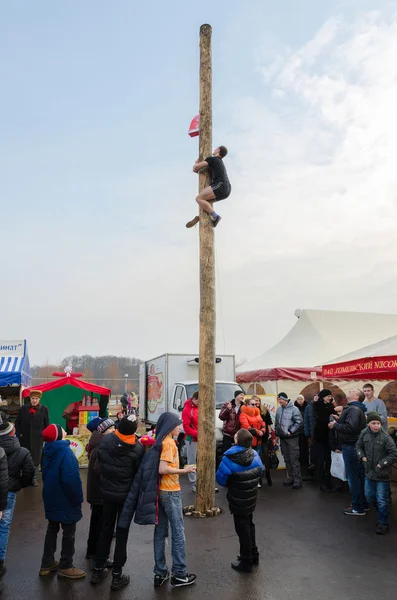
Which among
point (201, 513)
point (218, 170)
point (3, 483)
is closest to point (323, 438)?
point (201, 513)

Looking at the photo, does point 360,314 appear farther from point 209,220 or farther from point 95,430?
point 95,430

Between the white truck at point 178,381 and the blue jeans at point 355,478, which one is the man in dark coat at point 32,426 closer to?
the white truck at point 178,381

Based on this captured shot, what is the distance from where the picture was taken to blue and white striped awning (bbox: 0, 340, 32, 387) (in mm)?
12250

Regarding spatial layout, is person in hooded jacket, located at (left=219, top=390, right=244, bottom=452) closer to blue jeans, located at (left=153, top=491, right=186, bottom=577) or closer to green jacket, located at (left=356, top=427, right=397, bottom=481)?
green jacket, located at (left=356, top=427, right=397, bottom=481)

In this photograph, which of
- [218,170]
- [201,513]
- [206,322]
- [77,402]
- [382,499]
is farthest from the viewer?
[77,402]

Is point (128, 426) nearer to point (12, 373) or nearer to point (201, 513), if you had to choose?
point (201, 513)

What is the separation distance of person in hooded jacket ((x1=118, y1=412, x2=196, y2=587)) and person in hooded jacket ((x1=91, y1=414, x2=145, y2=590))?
0.32 ft

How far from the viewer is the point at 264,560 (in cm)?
525

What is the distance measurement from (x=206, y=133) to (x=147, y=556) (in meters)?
6.41

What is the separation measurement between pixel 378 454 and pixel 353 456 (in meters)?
0.93

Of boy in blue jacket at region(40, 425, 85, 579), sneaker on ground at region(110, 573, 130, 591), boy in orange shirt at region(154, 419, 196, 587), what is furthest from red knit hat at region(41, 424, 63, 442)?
sneaker on ground at region(110, 573, 130, 591)

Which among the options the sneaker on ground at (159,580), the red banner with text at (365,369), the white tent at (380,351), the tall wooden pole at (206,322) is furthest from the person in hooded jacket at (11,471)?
the white tent at (380,351)

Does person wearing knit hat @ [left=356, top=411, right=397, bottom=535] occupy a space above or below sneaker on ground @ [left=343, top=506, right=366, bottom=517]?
above

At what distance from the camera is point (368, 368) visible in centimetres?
991
